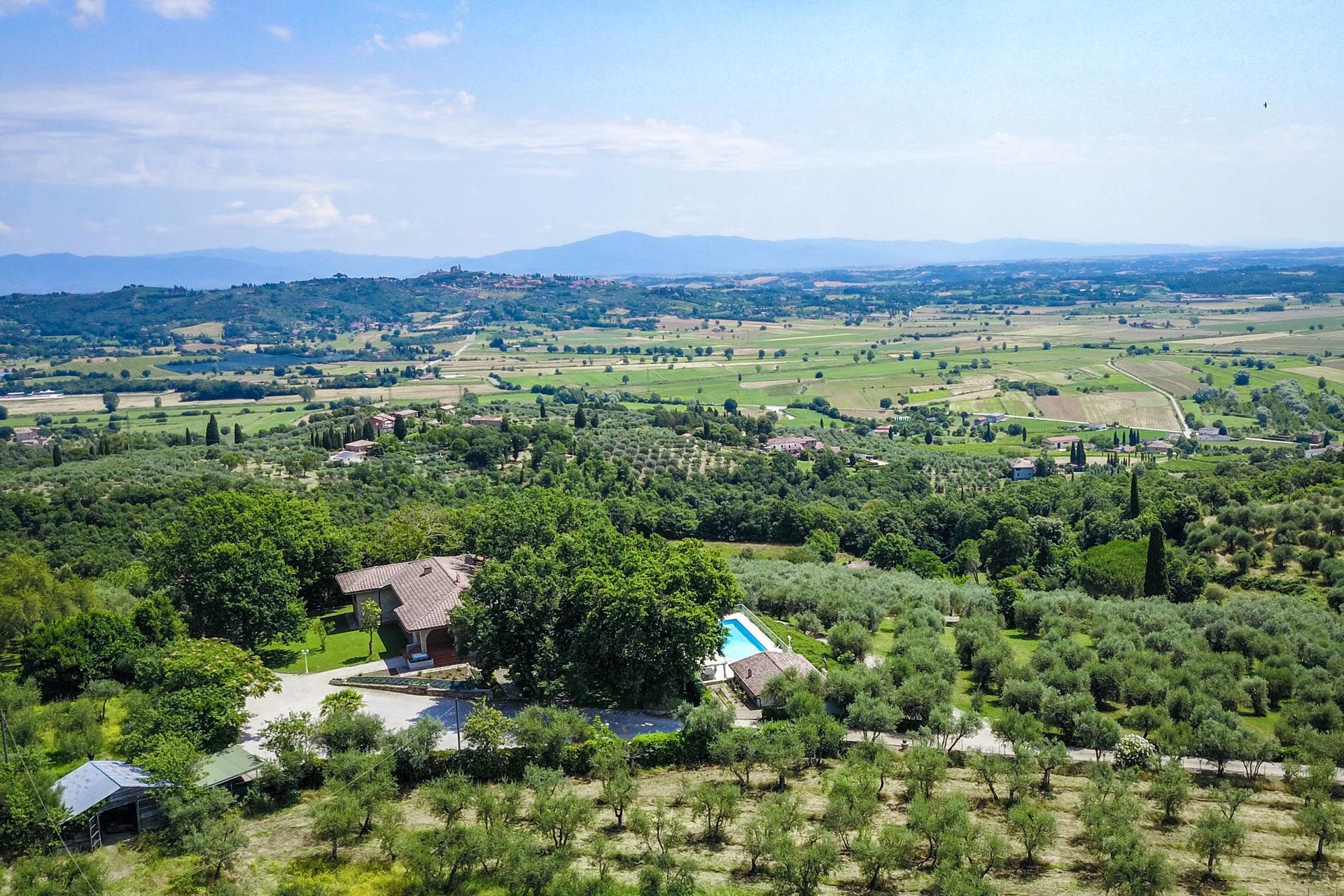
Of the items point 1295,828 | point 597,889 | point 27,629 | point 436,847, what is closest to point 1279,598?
point 1295,828

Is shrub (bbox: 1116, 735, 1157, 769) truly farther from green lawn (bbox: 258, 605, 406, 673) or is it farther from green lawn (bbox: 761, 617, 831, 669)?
green lawn (bbox: 258, 605, 406, 673)

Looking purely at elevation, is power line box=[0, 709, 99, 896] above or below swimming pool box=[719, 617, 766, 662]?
above

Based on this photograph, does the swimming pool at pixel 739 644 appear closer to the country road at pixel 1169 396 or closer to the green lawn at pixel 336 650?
the green lawn at pixel 336 650

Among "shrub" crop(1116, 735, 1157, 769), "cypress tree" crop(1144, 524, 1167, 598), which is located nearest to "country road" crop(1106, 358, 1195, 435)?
"cypress tree" crop(1144, 524, 1167, 598)

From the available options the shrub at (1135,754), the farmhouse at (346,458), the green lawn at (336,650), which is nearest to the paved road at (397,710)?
the green lawn at (336,650)

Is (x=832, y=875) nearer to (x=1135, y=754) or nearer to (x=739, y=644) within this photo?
(x=1135, y=754)

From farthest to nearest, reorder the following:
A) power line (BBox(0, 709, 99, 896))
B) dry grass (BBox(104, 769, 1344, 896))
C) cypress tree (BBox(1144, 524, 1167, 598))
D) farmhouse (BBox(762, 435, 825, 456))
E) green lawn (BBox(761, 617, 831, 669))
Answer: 1. farmhouse (BBox(762, 435, 825, 456))
2. cypress tree (BBox(1144, 524, 1167, 598))
3. green lawn (BBox(761, 617, 831, 669))
4. dry grass (BBox(104, 769, 1344, 896))
5. power line (BBox(0, 709, 99, 896))

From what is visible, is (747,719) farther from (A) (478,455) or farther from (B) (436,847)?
(A) (478,455)
